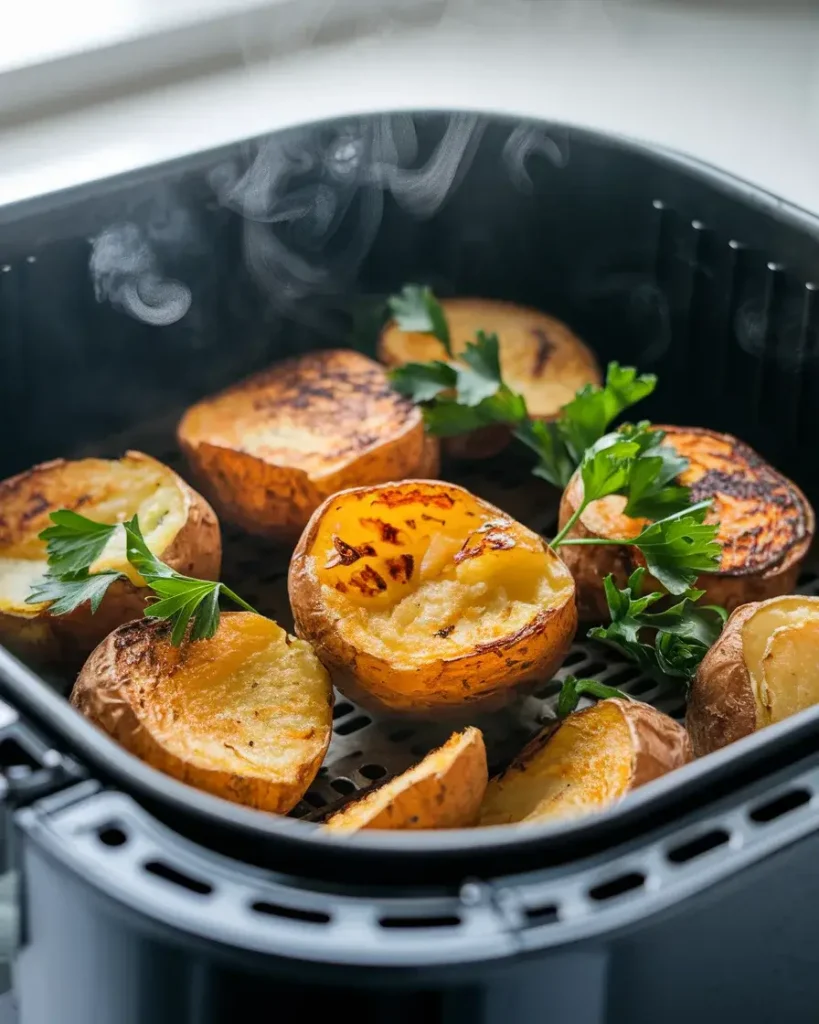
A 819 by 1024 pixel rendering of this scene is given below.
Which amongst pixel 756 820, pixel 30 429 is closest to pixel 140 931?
pixel 756 820

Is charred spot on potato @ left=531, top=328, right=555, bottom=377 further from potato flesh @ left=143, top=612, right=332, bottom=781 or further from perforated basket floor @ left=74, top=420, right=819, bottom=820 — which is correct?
potato flesh @ left=143, top=612, right=332, bottom=781

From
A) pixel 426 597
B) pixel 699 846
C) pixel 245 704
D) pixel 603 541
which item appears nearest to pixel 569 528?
pixel 603 541

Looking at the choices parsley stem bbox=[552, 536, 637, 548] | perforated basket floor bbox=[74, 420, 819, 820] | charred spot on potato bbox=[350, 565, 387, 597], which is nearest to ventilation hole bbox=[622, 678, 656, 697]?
perforated basket floor bbox=[74, 420, 819, 820]

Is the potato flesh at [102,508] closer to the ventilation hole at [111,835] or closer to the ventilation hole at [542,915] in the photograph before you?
the ventilation hole at [111,835]

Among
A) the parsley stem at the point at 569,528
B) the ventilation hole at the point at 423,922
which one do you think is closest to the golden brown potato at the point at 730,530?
the parsley stem at the point at 569,528

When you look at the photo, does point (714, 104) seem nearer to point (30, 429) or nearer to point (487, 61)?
point (487, 61)
